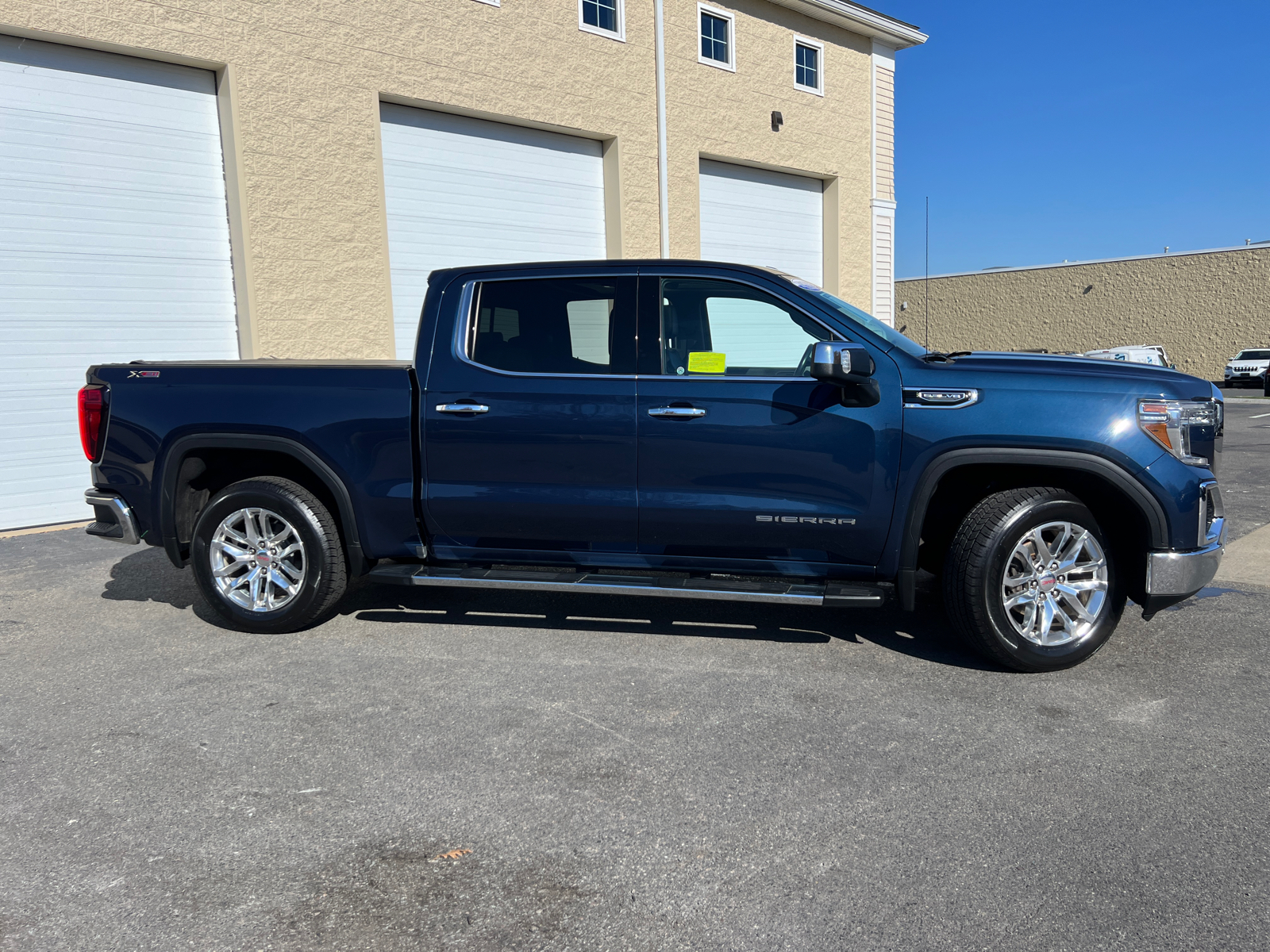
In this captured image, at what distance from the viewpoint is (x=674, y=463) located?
4.54 metres

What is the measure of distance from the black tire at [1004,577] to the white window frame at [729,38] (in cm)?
1153

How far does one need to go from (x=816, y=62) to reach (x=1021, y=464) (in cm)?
1365

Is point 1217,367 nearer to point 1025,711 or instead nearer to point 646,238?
point 646,238

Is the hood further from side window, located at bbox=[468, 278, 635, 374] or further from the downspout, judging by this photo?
the downspout

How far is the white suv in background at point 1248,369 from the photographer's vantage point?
1336 inches

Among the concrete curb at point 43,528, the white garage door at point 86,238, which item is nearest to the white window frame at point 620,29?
the white garage door at point 86,238

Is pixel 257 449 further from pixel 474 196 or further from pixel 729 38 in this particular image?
pixel 729 38

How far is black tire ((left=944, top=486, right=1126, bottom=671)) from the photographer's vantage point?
13.8ft

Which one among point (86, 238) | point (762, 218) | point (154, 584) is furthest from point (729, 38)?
→ point (154, 584)

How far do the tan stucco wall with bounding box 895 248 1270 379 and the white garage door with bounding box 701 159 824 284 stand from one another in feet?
75.7

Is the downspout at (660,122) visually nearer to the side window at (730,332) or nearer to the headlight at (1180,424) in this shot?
the side window at (730,332)

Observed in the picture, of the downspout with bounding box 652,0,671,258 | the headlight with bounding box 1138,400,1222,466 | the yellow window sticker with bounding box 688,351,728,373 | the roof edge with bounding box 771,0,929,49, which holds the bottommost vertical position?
the headlight with bounding box 1138,400,1222,466

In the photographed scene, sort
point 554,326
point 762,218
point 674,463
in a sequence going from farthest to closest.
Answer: point 762,218, point 554,326, point 674,463

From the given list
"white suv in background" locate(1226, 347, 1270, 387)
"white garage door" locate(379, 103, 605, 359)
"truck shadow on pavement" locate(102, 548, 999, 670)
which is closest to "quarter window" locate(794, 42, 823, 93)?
"white garage door" locate(379, 103, 605, 359)
